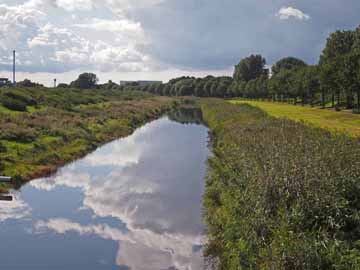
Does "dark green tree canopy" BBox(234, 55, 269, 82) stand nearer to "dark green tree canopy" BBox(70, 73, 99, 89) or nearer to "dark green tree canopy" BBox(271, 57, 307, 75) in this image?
"dark green tree canopy" BBox(271, 57, 307, 75)

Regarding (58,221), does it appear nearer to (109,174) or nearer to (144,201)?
(144,201)

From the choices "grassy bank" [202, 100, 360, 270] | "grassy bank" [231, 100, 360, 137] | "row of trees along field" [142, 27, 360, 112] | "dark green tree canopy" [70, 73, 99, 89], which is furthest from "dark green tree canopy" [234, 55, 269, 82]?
"grassy bank" [202, 100, 360, 270]

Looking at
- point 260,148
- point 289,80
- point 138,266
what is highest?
point 289,80

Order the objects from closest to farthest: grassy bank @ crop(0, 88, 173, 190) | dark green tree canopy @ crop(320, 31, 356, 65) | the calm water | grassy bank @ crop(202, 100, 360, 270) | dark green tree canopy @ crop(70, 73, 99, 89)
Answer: grassy bank @ crop(202, 100, 360, 270) < the calm water < grassy bank @ crop(0, 88, 173, 190) < dark green tree canopy @ crop(320, 31, 356, 65) < dark green tree canopy @ crop(70, 73, 99, 89)

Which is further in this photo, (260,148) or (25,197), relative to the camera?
(25,197)

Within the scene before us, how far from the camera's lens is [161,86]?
180 metres

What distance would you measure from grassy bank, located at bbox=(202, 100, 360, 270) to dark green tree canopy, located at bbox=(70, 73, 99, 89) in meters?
134

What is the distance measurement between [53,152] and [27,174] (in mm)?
5990

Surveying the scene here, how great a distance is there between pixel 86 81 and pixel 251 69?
51.0 meters

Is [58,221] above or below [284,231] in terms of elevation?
below

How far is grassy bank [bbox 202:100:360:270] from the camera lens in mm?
8258

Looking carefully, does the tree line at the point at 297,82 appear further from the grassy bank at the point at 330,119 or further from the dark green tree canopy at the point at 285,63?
the grassy bank at the point at 330,119

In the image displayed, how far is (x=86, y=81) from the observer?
5778 inches

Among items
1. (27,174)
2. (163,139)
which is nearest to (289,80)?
(163,139)
